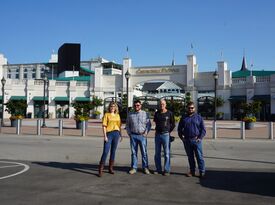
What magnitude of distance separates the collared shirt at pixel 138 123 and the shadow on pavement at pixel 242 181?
6.03 feet

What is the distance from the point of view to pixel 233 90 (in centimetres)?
5031

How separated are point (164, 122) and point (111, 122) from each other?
129cm

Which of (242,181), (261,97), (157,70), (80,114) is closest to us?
→ (242,181)

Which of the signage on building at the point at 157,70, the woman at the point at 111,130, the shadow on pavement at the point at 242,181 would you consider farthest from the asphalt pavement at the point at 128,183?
the signage on building at the point at 157,70

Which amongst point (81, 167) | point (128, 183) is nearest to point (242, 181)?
point (128, 183)

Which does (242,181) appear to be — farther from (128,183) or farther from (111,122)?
(111,122)

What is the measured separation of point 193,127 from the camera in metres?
8.14

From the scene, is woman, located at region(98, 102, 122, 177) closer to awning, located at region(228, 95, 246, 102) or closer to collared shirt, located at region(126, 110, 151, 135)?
collared shirt, located at region(126, 110, 151, 135)

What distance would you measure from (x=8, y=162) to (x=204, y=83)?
44.4 meters

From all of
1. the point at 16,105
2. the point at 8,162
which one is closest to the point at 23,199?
the point at 8,162

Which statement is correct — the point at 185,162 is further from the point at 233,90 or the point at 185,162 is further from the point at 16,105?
the point at 233,90

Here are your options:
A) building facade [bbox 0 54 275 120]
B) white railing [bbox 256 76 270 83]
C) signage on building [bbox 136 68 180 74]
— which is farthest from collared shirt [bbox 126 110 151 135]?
signage on building [bbox 136 68 180 74]

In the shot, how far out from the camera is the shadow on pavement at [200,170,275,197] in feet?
21.9

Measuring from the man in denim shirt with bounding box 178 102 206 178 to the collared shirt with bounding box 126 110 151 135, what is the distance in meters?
0.88
